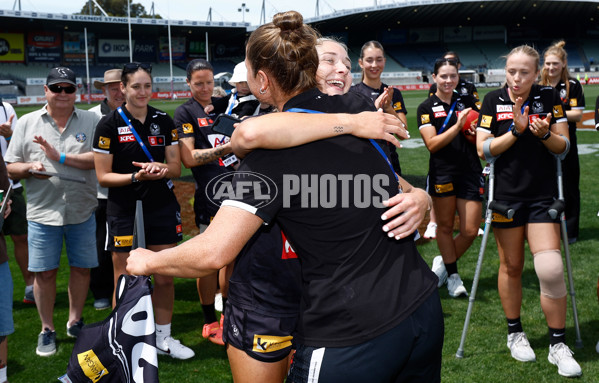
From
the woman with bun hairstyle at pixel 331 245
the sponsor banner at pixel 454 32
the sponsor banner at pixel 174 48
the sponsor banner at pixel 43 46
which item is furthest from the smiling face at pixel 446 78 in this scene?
the sponsor banner at pixel 454 32

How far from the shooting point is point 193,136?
5.53 metres

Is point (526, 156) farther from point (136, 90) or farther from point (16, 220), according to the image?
point (16, 220)

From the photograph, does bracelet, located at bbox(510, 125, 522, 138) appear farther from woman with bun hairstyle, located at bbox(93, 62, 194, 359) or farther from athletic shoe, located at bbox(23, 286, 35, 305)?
athletic shoe, located at bbox(23, 286, 35, 305)

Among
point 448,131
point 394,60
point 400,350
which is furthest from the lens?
point 394,60

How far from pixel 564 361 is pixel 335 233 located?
11.0 feet

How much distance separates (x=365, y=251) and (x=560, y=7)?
241 feet

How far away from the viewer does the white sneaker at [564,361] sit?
4293mm

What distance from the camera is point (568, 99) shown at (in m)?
7.59

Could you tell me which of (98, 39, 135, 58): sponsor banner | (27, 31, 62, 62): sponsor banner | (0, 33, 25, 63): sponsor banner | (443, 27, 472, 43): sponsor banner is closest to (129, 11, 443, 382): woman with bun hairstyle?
(0, 33, 25, 63): sponsor banner

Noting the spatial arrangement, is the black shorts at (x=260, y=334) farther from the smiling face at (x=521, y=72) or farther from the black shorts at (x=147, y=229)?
the smiling face at (x=521, y=72)

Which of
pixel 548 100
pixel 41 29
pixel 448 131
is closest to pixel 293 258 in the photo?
pixel 548 100

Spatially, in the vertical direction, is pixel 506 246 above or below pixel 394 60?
below

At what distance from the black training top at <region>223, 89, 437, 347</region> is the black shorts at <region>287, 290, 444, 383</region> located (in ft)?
0.11

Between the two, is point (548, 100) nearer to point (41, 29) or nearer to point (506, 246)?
point (506, 246)
